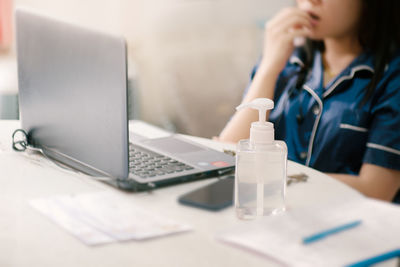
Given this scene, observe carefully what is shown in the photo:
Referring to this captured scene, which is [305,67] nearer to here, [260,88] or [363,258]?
[260,88]

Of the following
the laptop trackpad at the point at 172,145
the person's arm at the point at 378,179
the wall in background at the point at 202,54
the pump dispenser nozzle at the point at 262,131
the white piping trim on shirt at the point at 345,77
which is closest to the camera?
the pump dispenser nozzle at the point at 262,131

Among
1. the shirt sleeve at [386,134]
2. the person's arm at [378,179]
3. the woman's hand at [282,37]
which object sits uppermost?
the woman's hand at [282,37]

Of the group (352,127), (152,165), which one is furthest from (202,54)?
(152,165)

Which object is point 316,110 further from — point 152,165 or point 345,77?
point 152,165

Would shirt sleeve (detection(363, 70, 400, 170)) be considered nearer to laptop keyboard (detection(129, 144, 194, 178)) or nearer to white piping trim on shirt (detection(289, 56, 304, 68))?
white piping trim on shirt (detection(289, 56, 304, 68))

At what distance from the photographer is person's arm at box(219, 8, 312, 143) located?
55.1 inches

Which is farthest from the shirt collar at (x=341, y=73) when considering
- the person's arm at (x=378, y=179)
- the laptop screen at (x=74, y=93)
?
the laptop screen at (x=74, y=93)

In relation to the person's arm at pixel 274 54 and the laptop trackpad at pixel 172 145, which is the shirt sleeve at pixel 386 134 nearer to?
the person's arm at pixel 274 54

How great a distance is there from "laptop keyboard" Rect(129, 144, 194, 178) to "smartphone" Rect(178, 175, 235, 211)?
0.26 ft

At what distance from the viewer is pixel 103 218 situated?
69cm

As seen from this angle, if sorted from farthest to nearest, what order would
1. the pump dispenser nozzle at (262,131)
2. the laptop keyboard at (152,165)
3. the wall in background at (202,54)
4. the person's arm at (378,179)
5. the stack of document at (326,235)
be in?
the wall in background at (202,54), the person's arm at (378,179), the laptop keyboard at (152,165), the pump dispenser nozzle at (262,131), the stack of document at (326,235)

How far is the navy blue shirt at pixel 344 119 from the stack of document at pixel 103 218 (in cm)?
58

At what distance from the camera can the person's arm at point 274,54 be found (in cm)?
140

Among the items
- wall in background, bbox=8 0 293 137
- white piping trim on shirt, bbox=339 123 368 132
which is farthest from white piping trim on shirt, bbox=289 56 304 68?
Answer: wall in background, bbox=8 0 293 137
